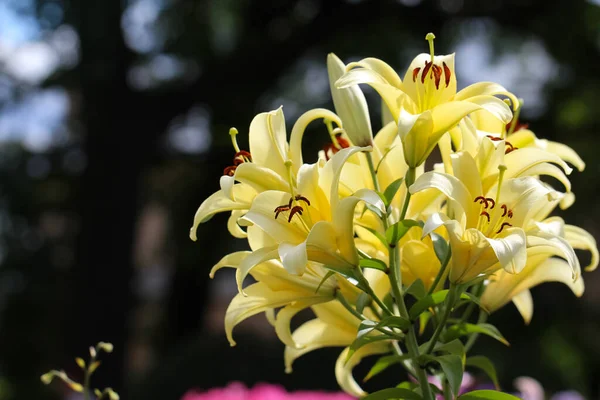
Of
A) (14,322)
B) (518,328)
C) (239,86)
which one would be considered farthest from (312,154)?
(14,322)

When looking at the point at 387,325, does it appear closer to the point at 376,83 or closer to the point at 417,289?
the point at 417,289

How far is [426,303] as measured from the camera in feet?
1.71

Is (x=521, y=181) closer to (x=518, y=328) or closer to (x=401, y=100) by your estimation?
(x=401, y=100)

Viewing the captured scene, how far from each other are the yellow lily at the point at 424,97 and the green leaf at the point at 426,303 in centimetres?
10

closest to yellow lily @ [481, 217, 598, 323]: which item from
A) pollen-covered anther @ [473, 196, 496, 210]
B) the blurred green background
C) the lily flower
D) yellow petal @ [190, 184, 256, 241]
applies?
the lily flower

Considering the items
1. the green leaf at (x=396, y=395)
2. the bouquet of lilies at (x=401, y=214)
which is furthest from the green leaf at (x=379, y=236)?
the green leaf at (x=396, y=395)

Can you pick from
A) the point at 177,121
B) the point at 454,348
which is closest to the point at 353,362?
the point at 454,348

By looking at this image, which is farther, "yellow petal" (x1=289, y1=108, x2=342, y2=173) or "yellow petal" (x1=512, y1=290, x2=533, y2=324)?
"yellow petal" (x1=512, y1=290, x2=533, y2=324)

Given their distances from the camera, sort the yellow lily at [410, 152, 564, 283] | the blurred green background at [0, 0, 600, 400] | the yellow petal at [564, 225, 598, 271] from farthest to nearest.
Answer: the blurred green background at [0, 0, 600, 400], the yellow petal at [564, 225, 598, 271], the yellow lily at [410, 152, 564, 283]

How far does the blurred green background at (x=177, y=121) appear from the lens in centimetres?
328

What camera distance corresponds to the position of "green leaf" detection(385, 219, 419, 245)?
515 millimetres

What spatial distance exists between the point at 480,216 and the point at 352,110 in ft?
0.42

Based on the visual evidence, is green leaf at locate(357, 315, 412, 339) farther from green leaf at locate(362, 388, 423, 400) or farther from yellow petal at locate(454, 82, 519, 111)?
yellow petal at locate(454, 82, 519, 111)

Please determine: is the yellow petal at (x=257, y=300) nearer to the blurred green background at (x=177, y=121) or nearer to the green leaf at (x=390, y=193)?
the green leaf at (x=390, y=193)
